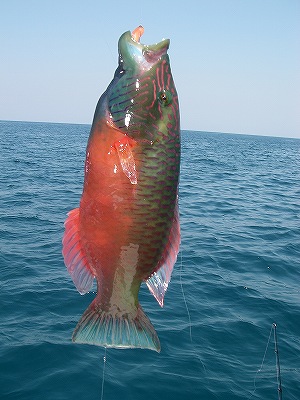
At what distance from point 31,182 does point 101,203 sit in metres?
19.3

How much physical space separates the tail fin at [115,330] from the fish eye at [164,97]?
1453 millimetres

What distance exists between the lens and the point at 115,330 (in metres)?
2.72

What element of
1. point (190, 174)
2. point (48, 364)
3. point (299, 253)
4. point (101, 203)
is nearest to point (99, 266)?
point (101, 203)

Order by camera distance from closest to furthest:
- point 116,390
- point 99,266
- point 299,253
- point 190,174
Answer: point 99,266, point 116,390, point 299,253, point 190,174

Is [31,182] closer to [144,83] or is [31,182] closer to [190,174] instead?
[190,174]

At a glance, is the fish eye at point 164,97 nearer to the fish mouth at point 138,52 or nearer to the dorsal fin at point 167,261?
the fish mouth at point 138,52

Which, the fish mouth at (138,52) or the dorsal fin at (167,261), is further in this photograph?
the dorsal fin at (167,261)

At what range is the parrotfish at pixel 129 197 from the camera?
2473mm

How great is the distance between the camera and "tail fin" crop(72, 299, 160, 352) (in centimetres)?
263

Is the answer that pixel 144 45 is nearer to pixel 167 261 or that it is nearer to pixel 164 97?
pixel 164 97

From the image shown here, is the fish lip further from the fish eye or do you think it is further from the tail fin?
the tail fin

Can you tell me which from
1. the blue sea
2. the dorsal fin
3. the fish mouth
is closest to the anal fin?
the dorsal fin

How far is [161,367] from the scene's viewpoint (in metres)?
6.58

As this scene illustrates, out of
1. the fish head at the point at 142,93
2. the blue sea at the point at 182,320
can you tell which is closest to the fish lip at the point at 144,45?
the fish head at the point at 142,93
